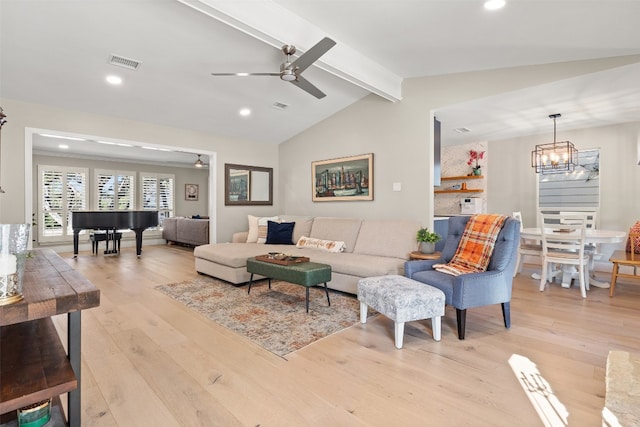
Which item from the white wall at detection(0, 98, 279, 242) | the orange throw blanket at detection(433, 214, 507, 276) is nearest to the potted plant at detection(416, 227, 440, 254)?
the orange throw blanket at detection(433, 214, 507, 276)

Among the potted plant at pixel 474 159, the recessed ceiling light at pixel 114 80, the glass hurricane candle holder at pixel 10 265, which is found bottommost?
the glass hurricane candle holder at pixel 10 265

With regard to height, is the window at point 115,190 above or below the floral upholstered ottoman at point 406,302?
above

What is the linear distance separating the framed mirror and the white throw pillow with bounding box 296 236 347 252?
5.99 feet

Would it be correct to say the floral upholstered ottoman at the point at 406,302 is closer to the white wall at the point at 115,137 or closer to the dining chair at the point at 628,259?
the dining chair at the point at 628,259

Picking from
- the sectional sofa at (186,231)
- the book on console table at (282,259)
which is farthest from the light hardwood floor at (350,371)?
the sectional sofa at (186,231)

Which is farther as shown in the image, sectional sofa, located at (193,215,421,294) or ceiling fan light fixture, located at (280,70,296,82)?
sectional sofa, located at (193,215,421,294)

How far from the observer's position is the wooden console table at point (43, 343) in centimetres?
101

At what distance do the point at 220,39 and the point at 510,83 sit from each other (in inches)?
131

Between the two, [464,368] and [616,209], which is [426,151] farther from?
[616,209]

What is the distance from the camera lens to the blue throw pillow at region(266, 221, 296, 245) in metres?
5.30

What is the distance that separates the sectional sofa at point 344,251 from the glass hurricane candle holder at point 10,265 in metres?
3.02

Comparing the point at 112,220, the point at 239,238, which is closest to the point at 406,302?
the point at 239,238

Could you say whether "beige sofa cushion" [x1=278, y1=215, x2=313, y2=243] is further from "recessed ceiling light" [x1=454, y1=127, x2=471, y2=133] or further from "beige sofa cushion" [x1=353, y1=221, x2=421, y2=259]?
"recessed ceiling light" [x1=454, y1=127, x2=471, y2=133]

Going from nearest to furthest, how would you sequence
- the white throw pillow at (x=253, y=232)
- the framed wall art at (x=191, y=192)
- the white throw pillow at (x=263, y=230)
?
the white throw pillow at (x=263, y=230) < the white throw pillow at (x=253, y=232) < the framed wall art at (x=191, y=192)
